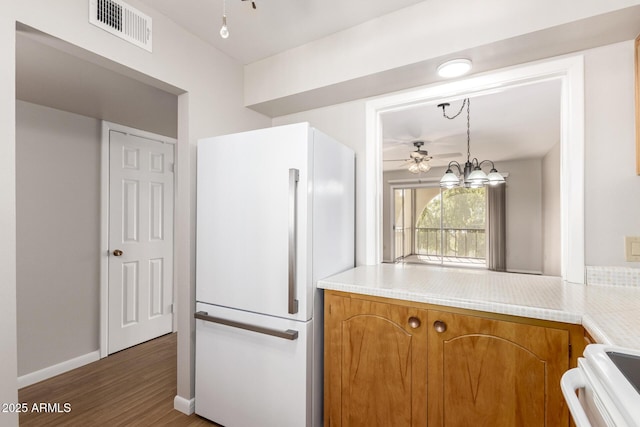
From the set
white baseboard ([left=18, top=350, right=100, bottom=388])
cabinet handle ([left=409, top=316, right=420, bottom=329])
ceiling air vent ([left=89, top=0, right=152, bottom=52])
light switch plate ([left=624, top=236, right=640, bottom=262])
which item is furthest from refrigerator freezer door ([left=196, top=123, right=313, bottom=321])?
white baseboard ([left=18, top=350, right=100, bottom=388])

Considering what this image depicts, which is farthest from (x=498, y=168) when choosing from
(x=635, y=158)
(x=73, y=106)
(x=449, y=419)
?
(x=73, y=106)

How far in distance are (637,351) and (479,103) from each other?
5.67ft

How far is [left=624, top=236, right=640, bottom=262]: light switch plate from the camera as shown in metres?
1.40

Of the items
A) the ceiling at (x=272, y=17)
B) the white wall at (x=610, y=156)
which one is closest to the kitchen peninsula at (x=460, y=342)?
the white wall at (x=610, y=156)

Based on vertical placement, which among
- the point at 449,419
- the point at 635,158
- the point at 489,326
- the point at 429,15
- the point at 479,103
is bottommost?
the point at 449,419

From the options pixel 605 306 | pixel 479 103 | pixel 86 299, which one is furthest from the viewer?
pixel 86 299

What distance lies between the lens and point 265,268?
5.20 ft

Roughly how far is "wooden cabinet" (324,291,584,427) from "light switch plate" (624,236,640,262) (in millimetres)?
681

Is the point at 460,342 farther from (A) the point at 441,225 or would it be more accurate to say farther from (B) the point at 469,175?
(A) the point at 441,225

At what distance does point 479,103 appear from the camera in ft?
6.75

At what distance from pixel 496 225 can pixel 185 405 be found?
2789mm

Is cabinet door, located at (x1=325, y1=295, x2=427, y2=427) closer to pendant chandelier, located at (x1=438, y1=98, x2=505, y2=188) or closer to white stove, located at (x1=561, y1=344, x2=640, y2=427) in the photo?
white stove, located at (x1=561, y1=344, x2=640, y2=427)

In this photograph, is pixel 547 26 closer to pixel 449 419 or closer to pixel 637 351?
pixel 637 351

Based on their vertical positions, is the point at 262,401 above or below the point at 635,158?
below
